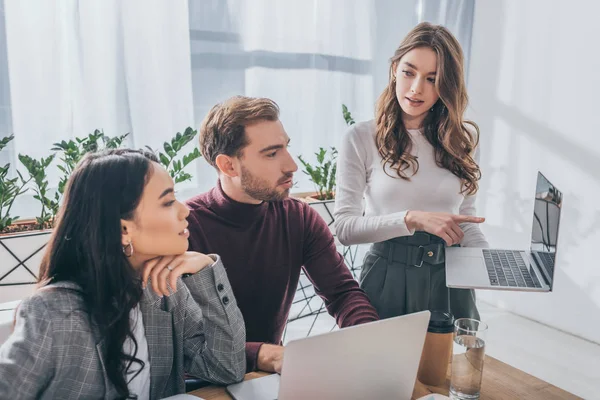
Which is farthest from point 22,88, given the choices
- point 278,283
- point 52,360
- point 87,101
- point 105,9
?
point 52,360

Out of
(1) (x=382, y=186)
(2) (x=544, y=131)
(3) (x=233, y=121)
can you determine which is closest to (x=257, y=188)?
(3) (x=233, y=121)

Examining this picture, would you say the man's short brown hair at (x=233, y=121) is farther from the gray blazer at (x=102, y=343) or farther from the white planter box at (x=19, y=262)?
the white planter box at (x=19, y=262)

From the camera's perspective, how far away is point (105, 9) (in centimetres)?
217

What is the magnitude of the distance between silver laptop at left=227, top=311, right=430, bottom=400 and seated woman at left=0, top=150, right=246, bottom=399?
27cm

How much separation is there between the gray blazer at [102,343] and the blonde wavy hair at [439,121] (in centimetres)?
69

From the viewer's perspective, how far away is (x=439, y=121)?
1.61 m

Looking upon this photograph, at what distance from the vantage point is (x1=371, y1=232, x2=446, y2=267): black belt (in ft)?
4.98

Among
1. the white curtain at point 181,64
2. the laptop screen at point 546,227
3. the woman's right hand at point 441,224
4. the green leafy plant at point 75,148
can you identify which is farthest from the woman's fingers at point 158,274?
the white curtain at point 181,64

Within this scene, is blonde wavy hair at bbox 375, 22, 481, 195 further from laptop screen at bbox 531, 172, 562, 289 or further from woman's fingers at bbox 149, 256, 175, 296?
woman's fingers at bbox 149, 256, 175, 296

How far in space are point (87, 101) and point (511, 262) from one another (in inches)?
68.7

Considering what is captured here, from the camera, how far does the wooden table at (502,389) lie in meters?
0.97

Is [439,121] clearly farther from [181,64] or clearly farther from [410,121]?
[181,64]

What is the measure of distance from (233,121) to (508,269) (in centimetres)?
83

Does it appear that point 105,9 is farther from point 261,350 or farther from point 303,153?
point 261,350
